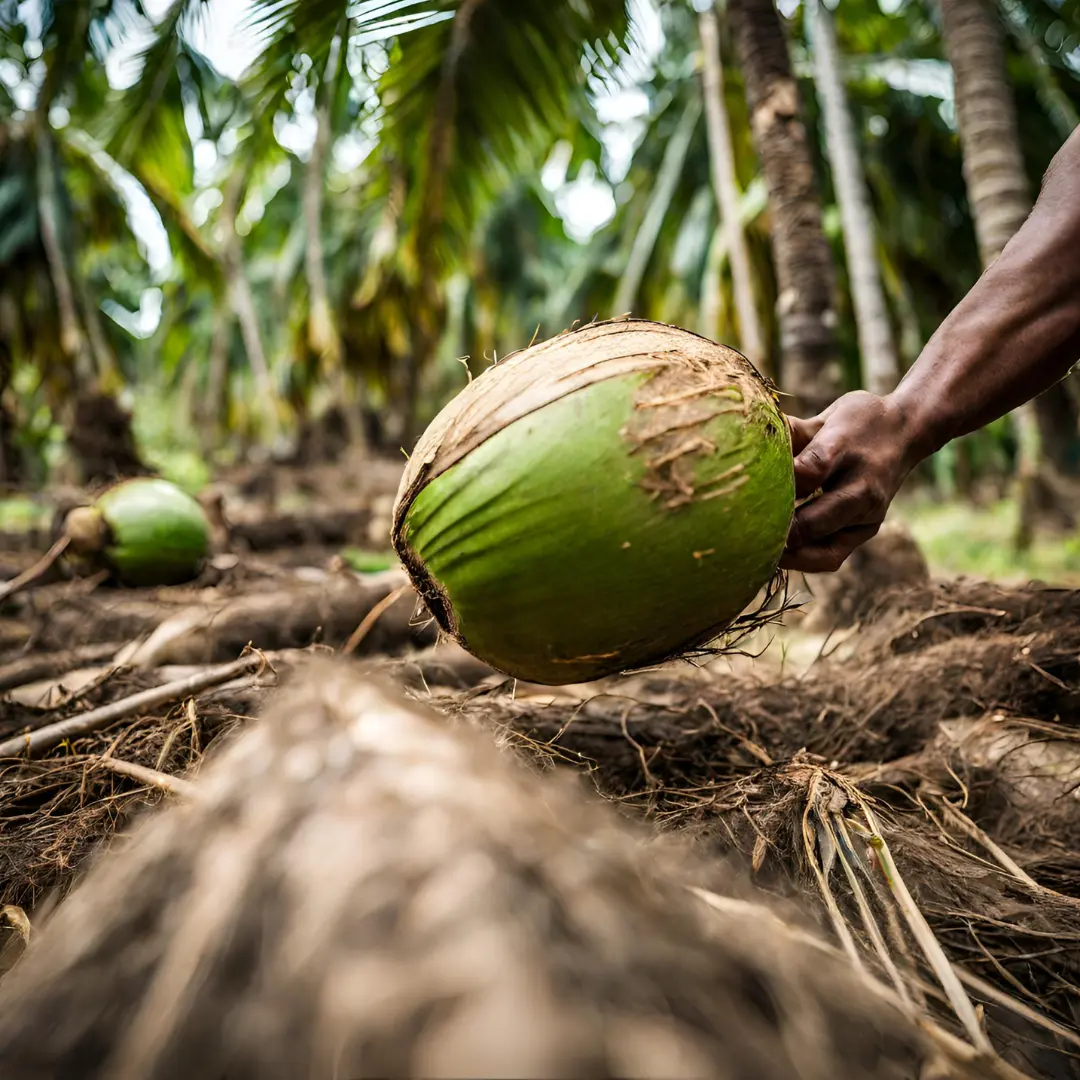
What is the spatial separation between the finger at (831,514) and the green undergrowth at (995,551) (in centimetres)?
298

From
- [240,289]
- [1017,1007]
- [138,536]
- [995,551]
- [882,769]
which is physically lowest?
[995,551]

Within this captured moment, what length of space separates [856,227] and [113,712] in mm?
5319

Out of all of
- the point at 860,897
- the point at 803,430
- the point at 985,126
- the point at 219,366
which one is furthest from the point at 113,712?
→ the point at 219,366

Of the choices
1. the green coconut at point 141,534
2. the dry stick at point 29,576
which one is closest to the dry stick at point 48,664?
the dry stick at point 29,576

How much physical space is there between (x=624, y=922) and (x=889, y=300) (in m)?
10.9

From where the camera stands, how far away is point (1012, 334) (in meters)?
1.38

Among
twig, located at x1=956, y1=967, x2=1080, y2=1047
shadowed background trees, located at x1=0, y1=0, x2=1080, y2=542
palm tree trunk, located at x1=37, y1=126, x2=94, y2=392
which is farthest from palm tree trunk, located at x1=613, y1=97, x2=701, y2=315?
twig, located at x1=956, y1=967, x2=1080, y2=1047

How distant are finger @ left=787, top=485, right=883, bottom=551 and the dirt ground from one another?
232 millimetres

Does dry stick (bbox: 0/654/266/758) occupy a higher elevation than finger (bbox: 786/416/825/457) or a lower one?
lower

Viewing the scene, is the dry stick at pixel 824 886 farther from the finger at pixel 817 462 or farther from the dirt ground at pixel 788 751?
the finger at pixel 817 462

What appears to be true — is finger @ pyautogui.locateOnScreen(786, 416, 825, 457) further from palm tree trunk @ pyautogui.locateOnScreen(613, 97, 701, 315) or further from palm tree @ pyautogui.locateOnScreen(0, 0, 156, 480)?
palm tree trunk @ pyautogui.locateOnScreen(613, 97, 701, 315)

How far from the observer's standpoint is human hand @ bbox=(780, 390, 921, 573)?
1.43 meters

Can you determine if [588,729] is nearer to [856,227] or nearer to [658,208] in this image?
[856,227]

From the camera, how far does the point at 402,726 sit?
2.31 feet
